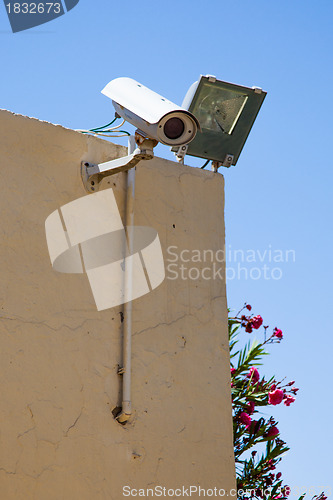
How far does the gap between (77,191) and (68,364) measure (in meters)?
0.94

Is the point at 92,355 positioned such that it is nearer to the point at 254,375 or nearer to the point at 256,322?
the point at 254,375

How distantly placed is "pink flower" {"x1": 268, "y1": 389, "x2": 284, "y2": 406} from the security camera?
2694 mm

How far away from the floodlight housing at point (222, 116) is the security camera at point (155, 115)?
705 mm

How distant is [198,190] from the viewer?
186 inches

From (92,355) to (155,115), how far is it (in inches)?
48.8

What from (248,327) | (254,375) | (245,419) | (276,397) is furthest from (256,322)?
(245,419)

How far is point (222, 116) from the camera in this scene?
480 centimetres

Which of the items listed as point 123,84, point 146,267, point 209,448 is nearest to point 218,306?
point 146,267

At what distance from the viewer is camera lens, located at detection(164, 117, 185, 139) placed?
372 cm

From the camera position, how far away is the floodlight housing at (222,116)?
4656 millimetres

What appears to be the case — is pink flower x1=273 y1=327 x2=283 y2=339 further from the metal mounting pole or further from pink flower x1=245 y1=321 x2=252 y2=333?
the metal mounting pole

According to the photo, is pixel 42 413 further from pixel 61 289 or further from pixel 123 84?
pixel 123 84

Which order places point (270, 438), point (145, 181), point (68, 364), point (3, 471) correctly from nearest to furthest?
point (3, 471), point (68, 364), point (145, 181), point (270, 438)

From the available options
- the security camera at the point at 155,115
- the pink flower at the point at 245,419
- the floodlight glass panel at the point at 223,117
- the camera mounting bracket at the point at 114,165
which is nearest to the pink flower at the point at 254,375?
the pink flower at the point at 245,419
